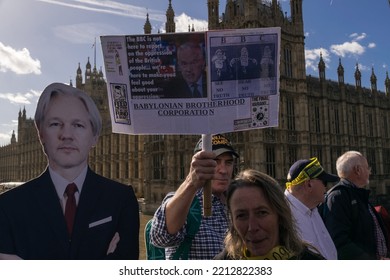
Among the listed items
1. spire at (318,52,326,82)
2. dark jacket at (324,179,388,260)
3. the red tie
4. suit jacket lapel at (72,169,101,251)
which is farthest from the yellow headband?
spire at (318,52,326,82)

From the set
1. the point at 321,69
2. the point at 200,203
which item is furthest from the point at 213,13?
the point at 200,203

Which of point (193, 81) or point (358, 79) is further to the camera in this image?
point (358, 79)

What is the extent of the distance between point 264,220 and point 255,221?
66mm

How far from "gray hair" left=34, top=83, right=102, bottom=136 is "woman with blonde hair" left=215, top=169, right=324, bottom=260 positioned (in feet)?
4.76

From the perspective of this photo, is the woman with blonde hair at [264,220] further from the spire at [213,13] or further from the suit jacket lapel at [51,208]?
the spire at [213,13]

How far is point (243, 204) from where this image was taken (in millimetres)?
2518

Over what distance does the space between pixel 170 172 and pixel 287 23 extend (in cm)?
1517

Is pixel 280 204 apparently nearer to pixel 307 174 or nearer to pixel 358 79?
pixel 307 174

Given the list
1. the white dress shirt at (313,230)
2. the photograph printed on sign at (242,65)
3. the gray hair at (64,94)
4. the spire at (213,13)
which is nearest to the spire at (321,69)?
the spire at (213,13)

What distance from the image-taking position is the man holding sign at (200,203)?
2717mm

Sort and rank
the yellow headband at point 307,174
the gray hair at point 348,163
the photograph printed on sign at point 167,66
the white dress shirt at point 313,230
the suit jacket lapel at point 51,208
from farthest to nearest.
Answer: the gray hair at point 348,163 < the yellow headband at point 307,174 < the white dress shirt at point 313,230 < the suit jacket lapel at point 51,208 < the photograph printed on sign at point 167,66

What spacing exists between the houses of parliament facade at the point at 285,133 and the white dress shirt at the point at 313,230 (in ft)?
57.4

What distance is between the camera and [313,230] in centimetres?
405

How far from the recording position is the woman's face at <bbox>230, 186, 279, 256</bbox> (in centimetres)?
249
